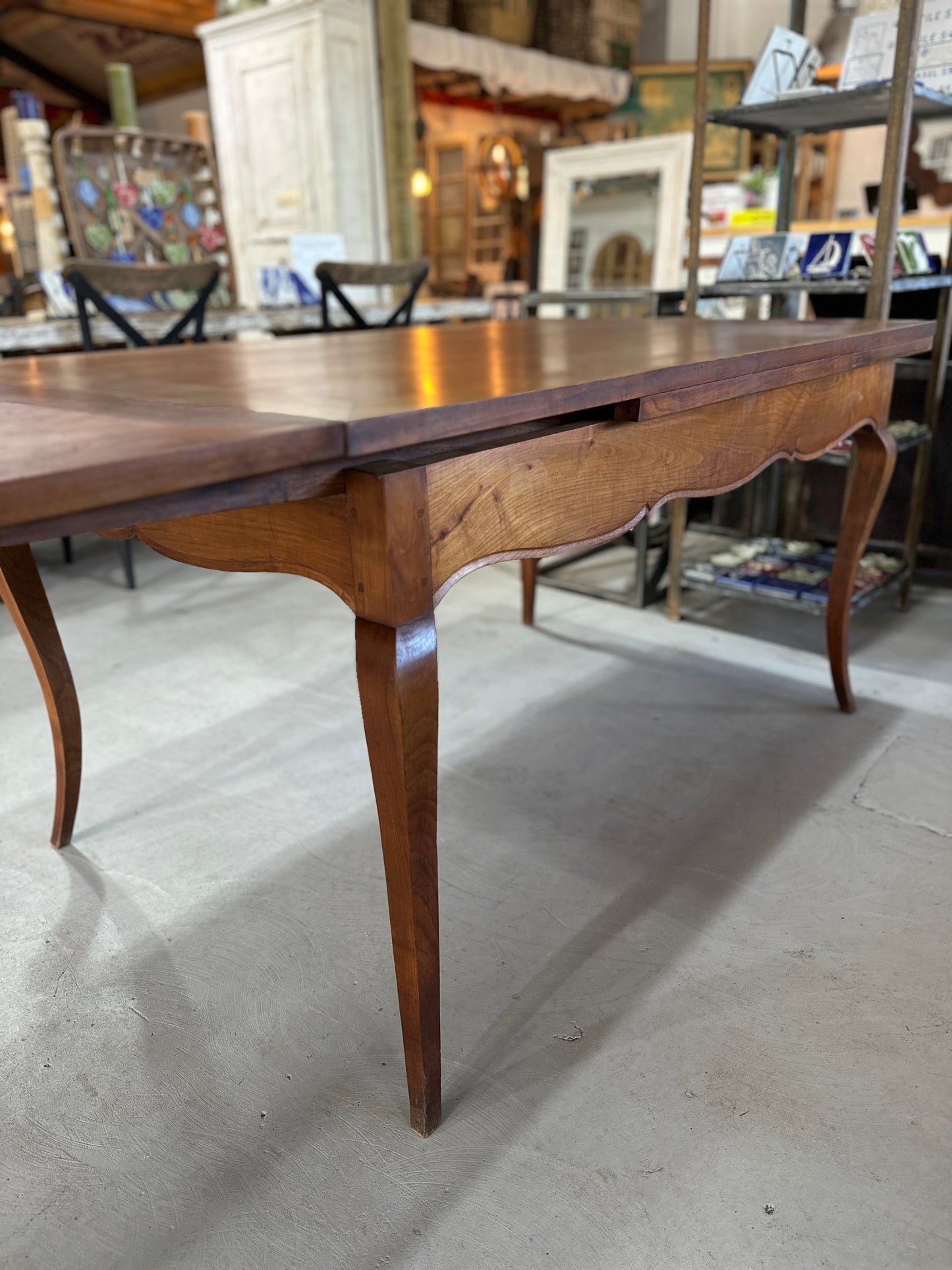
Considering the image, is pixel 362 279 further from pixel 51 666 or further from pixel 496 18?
pixel 496 18

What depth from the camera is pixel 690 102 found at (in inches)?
318

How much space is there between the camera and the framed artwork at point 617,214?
527 cm

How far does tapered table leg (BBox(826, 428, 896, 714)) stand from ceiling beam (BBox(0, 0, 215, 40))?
7970mm

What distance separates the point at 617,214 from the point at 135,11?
16.1 feet

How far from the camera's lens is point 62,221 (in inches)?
167

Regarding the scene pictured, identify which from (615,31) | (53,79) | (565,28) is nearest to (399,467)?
(565,28)

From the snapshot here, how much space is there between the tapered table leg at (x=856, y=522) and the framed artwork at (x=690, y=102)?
5997mm

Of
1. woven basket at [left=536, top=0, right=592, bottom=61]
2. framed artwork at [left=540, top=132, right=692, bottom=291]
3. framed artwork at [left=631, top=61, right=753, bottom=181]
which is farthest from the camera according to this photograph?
woven basket at [left=536, top=0, right=592, bottom=61]

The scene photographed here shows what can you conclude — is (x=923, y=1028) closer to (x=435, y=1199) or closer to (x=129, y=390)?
(x=435, y=1199)

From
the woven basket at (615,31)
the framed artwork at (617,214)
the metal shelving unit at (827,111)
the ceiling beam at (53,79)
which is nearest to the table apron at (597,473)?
the metal shelving unit at (827,111)

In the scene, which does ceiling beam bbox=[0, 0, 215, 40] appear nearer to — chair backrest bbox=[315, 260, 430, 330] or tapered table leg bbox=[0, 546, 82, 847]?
chair backrest bbox=[315, 260, 430, 330]

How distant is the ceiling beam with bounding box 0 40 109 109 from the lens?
30.9 ft

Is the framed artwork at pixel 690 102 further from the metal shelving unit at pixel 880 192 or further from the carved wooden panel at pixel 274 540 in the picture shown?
the carved wooden panel at pixel 274 540

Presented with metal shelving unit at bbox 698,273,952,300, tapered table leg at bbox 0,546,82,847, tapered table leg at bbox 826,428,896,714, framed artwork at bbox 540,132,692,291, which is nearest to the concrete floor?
tapered table leg at bbox 0,546,82,847
